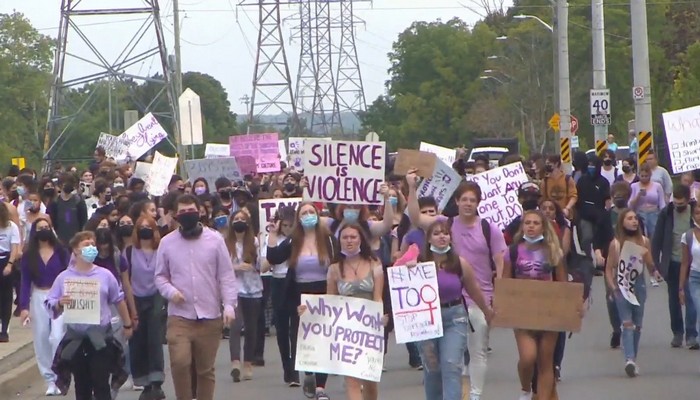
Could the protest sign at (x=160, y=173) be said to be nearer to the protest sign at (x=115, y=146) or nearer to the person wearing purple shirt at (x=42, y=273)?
the protest sign at (x=115, y=146)

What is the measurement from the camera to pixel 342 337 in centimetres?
1137

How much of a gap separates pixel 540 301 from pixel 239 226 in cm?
441

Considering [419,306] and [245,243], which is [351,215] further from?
[419,306]

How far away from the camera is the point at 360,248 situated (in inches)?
451

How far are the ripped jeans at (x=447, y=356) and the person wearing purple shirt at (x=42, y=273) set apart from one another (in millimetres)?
3915

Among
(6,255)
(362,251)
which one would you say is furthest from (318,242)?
(6,255)

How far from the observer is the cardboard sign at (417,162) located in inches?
585

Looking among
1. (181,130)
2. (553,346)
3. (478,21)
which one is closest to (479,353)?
(553,346)

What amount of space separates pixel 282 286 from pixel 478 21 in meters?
84.3

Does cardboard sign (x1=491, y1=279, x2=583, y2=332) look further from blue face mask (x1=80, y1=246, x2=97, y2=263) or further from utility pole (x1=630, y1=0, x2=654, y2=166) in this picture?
utility pole (x1=630, y1=0, x2=654, y2=166)

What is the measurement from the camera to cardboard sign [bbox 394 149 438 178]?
14.9 m

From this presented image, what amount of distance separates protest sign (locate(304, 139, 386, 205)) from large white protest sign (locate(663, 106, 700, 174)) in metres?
5.72

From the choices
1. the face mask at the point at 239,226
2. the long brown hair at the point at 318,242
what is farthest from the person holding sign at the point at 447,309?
the face mask at the point at 239,226

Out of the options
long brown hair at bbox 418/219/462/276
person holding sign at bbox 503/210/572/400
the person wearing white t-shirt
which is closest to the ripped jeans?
long brown hair at bbox 418/219/462/276
